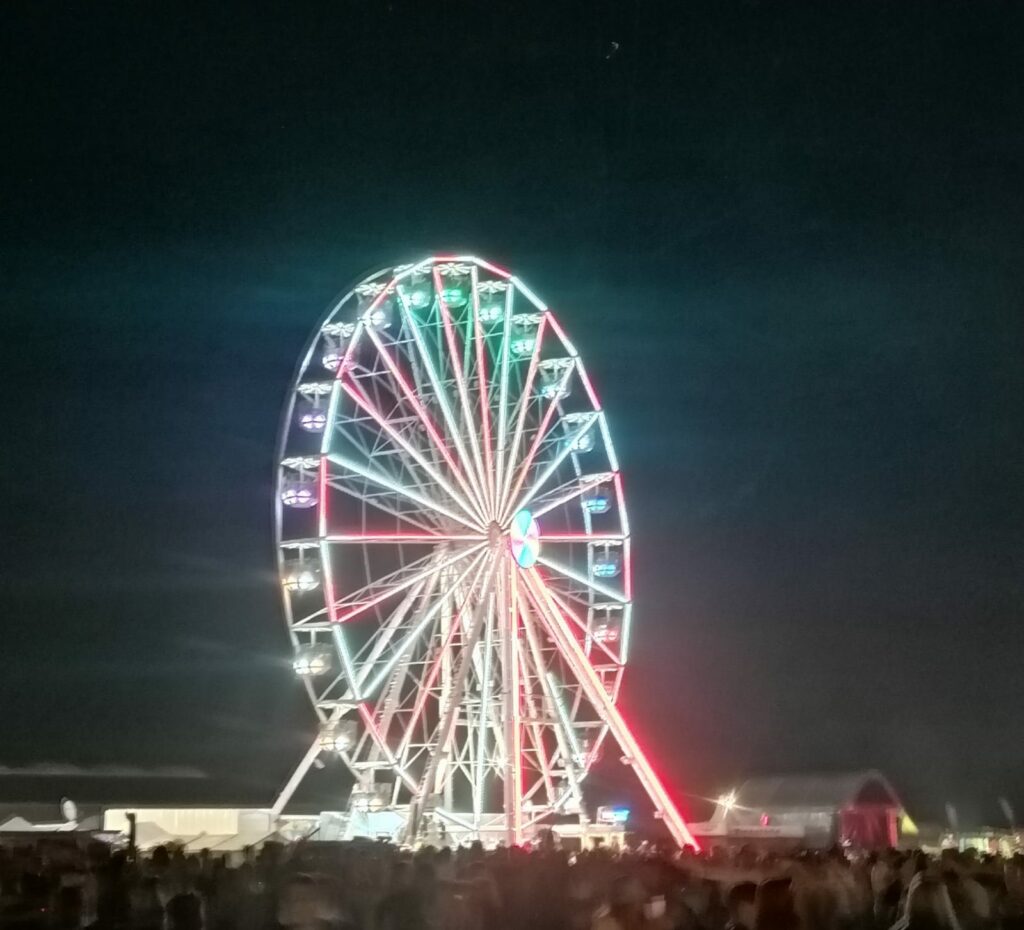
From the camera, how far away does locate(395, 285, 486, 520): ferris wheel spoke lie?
72.4 ft

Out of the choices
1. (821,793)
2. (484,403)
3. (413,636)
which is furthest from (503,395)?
(821,793)

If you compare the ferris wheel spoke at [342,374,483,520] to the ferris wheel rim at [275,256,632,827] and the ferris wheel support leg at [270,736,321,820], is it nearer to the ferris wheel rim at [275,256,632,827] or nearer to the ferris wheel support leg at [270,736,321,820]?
the ferris wheel rim at [275,256,632,827]

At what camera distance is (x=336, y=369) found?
21.6m

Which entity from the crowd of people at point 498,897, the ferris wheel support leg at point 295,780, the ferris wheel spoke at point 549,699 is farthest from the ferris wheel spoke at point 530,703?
the crowd of people at point 498,897

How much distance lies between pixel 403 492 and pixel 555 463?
3226 mm

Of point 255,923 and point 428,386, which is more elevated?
point 428,386

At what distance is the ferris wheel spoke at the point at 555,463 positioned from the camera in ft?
74.0

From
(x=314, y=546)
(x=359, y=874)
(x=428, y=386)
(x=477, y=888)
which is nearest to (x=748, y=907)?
(x=477, y=888)

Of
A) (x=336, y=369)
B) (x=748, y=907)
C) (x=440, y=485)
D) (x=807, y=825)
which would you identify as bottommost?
(x=748, y=907)

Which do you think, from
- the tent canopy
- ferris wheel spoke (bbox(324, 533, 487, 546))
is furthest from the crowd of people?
the tent canopy

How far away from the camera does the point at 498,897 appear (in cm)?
763

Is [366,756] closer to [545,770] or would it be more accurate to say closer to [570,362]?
[545,770]

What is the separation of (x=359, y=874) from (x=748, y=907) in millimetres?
3863

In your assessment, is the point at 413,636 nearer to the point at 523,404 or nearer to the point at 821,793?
the point at 523,404
